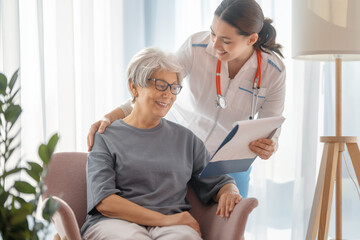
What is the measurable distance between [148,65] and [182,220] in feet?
1.87

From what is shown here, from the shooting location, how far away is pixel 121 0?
8.81 ft

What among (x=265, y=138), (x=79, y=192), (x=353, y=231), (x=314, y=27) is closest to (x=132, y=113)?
(x=79, y=192)

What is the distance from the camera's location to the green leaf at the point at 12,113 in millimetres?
417

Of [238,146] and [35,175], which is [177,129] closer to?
[238,146]

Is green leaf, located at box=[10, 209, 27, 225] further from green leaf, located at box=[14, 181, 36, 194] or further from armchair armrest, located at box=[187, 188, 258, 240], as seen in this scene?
armchair armrest, located at box=[187, 188, 258, 240]

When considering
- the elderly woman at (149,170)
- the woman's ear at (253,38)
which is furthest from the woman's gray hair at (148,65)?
the woman's ear at (253,38)

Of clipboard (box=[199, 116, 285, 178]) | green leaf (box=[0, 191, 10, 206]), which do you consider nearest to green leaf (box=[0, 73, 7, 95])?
green leaf (box=[0, 191, 10, 206])

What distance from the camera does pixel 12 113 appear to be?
0.42 meters

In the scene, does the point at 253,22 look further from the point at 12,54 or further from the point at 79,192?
the point at 12,54

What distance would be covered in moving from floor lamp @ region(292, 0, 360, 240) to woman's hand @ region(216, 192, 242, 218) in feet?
2.54

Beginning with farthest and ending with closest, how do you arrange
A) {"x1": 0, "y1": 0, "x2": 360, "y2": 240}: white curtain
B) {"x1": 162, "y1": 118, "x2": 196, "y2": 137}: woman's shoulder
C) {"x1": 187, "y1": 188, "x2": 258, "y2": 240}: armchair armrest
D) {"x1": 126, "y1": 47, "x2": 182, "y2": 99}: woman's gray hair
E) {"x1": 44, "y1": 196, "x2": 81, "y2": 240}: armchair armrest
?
{"x1": 0, "y1": 0, "x2": 360, "y2": 240}: white curtain < {"x1": 162, "y1": 118, "x2": 196, "y2": 137}: woman's shoulder < {"x1": 126, "y1": 47, "x2": 182, "y2": 99}: woman's gray hair < {"x1": 187, "y1": 188, "x2": 258, "y2": 240}: armchair armrest < {"x1": 44, "y1": 196, "x2": 81, "y2": 240}: armchair armrest

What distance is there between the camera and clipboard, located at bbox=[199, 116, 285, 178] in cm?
146

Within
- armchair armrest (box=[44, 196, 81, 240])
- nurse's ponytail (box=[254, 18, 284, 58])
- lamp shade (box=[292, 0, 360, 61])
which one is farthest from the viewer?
lamp shade (box=[292, 0, 360, 61])

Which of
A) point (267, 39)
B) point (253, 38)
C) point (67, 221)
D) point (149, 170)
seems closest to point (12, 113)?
point (67, 221)
